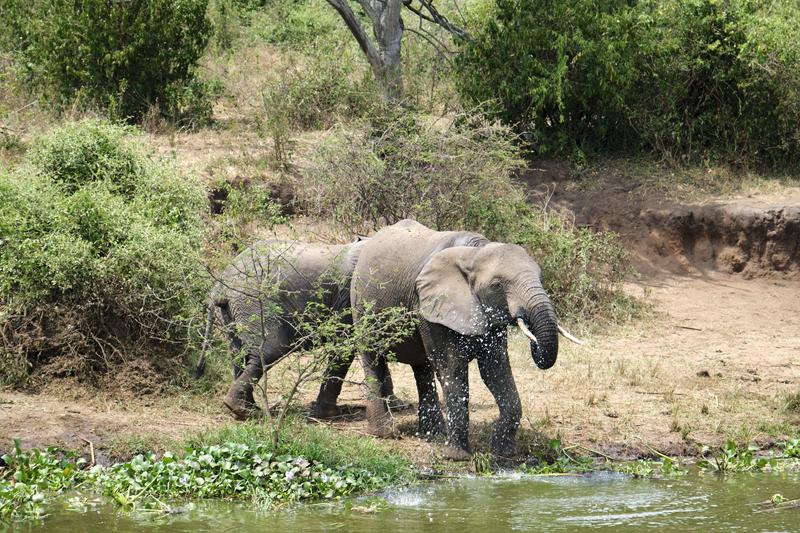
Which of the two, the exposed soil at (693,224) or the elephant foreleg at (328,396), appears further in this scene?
the exposed soil at (693,224)

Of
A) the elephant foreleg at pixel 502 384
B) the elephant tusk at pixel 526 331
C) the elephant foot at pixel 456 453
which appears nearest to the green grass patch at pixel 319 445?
the elephant foot at pixel 456 453

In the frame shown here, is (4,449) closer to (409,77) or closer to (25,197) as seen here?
(25,197)

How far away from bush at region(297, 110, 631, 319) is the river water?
6055mm

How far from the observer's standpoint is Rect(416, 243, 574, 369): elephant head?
29.2 ft

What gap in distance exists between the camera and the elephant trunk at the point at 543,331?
8.80 metres

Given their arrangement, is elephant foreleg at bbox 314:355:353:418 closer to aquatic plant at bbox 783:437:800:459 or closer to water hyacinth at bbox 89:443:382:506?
water hyacinth at bbox 89:443:382:506

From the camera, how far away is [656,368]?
1258cm

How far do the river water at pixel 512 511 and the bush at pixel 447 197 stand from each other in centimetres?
605

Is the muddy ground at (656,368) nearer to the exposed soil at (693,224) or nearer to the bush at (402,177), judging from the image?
the exposed soil at (693,224)

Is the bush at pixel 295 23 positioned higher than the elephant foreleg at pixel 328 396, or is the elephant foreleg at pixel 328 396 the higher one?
the bush at pixel 295 23

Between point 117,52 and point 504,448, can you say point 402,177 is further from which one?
point 504,448

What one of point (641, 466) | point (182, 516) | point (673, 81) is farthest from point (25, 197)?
point (673, 81)

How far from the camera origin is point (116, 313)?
11.3m

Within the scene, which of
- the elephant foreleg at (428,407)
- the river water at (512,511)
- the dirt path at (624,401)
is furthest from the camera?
the elephant foreleg at (428,407)
